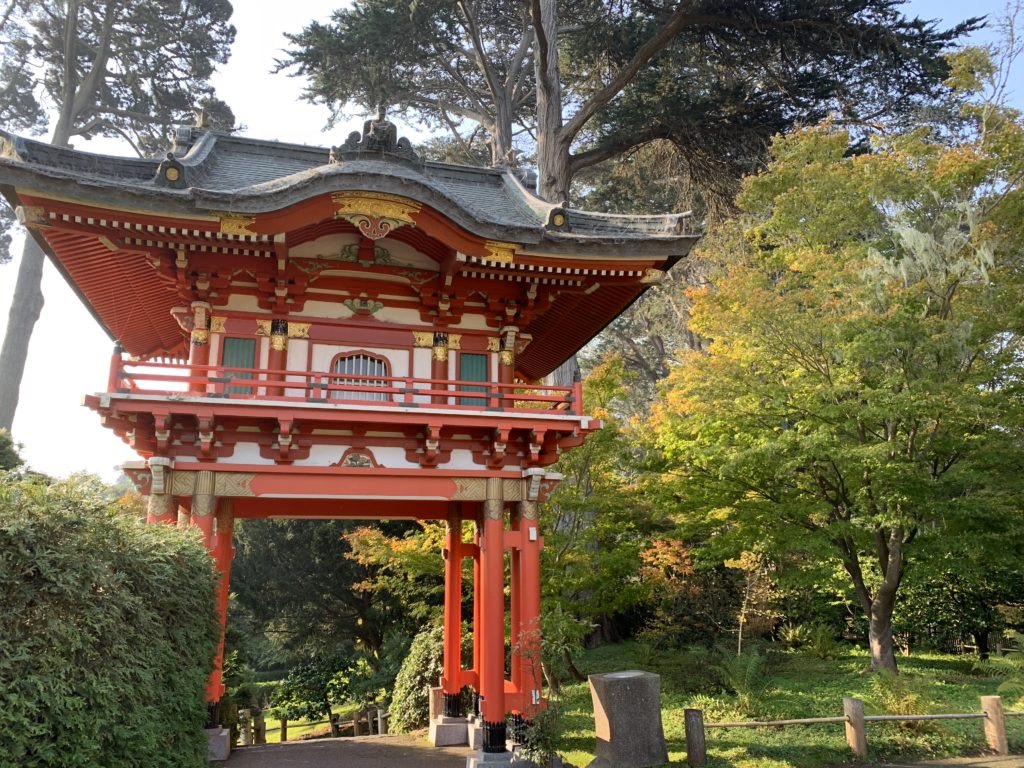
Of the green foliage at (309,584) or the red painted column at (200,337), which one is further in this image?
the green foliage at (309,584)

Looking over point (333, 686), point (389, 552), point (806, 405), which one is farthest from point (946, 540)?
point (333, 686)

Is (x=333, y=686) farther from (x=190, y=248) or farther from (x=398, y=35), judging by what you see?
(x=398, y=35)

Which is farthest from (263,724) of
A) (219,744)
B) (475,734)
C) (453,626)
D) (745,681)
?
(745,681)

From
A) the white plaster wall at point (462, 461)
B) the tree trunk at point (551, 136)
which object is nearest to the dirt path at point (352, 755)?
the white plaster wall at point (462, 461)

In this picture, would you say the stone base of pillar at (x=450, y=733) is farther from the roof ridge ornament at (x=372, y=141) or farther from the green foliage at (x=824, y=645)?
the green foliage at (x=824, y=645)

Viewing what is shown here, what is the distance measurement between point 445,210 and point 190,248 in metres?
3.38

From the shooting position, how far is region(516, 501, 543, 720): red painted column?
938 cm

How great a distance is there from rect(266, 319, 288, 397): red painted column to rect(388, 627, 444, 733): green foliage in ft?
23.3

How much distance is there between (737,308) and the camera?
1216 centimetres

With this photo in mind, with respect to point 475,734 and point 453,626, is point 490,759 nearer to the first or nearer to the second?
point 475,734

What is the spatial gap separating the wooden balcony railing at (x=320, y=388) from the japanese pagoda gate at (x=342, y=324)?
39 mm

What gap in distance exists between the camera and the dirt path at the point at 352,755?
33.8ft

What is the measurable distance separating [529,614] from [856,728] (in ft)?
14.9

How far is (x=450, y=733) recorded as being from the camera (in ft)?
38.3
